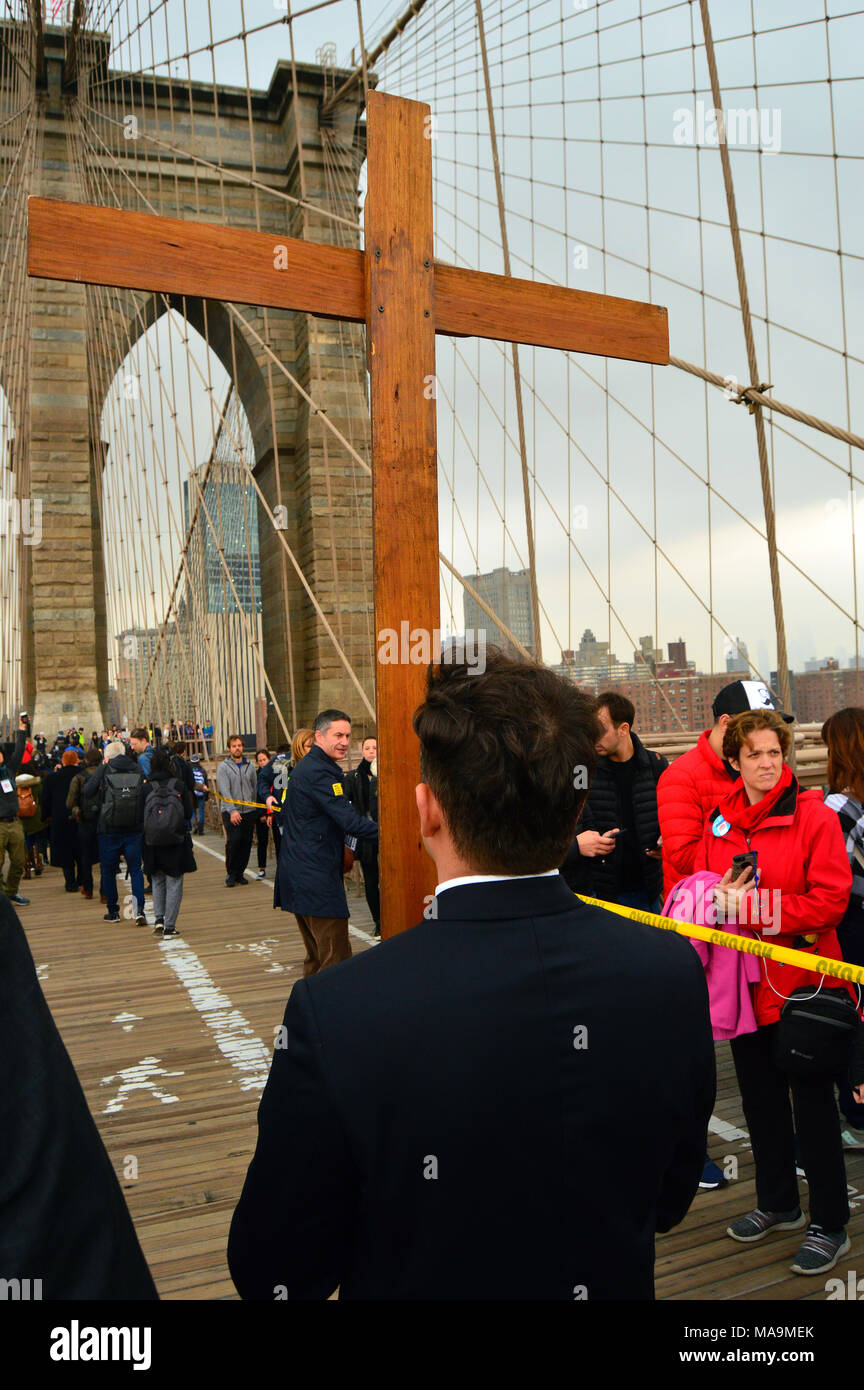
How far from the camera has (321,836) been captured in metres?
3.73

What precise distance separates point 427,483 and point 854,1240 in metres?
1.87

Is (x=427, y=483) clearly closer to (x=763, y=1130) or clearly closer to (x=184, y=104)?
(x=763, y=1130)

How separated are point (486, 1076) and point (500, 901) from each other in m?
0.14

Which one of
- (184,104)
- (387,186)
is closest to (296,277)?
(387,186)

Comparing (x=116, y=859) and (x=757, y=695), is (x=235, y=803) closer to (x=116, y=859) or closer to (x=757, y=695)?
(x=116, y=859)

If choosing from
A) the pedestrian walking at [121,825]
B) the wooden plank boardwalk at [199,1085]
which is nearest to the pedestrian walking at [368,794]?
the wooden plank boardwalk at [199,1085]

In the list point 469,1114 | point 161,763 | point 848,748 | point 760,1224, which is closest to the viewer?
point 469,1114

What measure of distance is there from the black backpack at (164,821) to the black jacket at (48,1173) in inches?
210

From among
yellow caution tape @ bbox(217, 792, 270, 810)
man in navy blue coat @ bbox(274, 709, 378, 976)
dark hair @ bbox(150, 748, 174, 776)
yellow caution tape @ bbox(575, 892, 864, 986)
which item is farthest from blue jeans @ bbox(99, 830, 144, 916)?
yellow caution tape @ bbox(575, 892, 864, 986)

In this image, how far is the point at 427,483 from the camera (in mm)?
1840

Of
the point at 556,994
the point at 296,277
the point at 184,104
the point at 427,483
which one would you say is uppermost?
the point at 184,104

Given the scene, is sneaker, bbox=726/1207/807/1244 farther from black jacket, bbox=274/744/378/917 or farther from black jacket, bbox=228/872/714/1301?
black jacket, bbox=274/744/378/917

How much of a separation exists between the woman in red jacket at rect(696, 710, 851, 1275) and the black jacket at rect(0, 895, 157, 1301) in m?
1.67

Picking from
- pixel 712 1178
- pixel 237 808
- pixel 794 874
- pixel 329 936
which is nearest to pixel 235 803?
pixel 237 808
